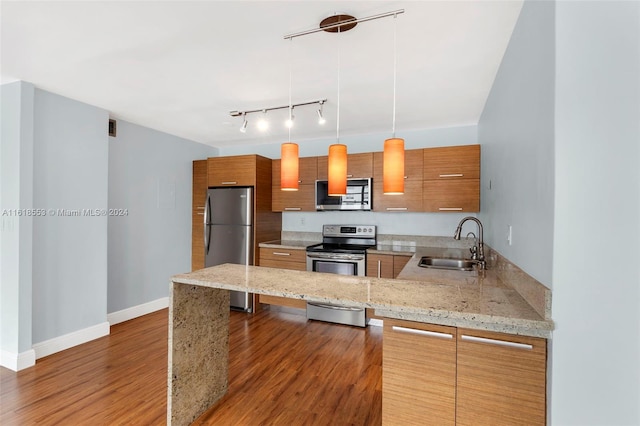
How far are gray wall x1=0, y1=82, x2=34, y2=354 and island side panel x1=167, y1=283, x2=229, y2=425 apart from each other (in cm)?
182

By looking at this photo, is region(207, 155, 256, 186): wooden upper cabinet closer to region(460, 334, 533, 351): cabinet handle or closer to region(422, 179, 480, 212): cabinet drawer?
region(422, 179, 480, 212): cabinet drawer

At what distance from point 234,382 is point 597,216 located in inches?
101

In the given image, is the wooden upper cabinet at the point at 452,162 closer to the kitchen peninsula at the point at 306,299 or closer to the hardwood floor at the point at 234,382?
the kitchen peninsula at the point at 306,299

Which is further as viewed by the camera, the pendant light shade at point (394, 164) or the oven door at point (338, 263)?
the oven door at point (338, 263)

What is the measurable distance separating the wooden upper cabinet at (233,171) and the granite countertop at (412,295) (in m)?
2.23

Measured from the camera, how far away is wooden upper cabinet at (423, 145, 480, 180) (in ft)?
11.6

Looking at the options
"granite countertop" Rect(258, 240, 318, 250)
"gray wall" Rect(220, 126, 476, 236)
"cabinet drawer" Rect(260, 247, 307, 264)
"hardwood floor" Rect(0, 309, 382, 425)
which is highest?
"gray wall" Rect(220, 126, 476, 236)

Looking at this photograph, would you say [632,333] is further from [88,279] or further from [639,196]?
[88,279]

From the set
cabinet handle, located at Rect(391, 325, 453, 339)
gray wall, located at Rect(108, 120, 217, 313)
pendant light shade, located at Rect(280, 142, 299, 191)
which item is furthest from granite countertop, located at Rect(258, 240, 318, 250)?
cabinet handle, located at Rect(391, 325, 453, 339)

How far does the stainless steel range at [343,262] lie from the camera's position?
3736 mm

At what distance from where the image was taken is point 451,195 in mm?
3625

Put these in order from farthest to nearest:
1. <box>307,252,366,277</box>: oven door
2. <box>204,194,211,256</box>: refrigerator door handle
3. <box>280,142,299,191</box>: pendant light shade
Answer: <box>204,194,211,256</box>: refrigerator door handle → <box>307,252,366,277</box>: oven door → <box>280,142,299,191</box>: pendant light shade

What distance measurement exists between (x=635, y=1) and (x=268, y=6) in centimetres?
155

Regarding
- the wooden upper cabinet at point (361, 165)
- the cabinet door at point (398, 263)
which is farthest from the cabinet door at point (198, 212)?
the cabinet door at point (398, 263)
